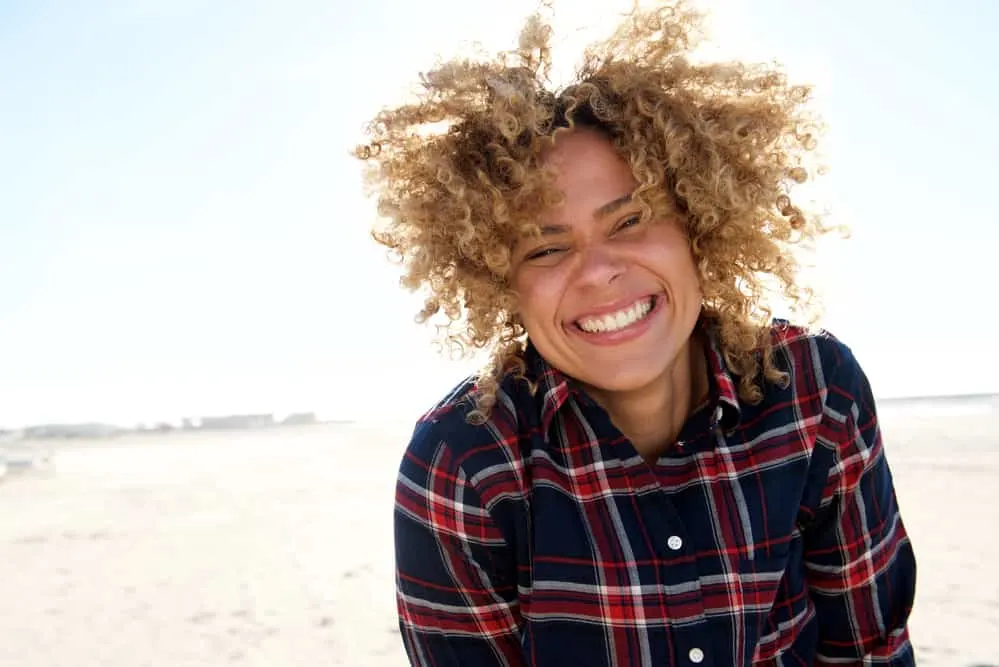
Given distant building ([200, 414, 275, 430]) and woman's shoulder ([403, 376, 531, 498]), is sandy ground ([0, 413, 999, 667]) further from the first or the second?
distant building ([200, 414, 275, 430])

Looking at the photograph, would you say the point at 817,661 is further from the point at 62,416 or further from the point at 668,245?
the point at 62,416

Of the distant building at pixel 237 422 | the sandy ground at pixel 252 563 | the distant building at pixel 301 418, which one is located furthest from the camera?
the distant building at pixel 301 418

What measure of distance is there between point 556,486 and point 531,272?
568 millimetres

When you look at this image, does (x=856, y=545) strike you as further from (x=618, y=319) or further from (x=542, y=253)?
(x=542, y=253)

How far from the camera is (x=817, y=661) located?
2.43 meters

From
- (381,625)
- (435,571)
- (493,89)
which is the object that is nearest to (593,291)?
(493,89)

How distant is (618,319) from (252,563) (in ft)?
15.5

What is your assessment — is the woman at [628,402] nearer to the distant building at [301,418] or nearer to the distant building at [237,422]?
the distant building at [237,422]

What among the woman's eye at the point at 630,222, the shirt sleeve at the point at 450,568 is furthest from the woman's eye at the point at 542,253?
the shirt sleeve at the point at 450,568

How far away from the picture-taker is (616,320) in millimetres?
2186

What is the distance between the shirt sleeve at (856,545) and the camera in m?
2.24

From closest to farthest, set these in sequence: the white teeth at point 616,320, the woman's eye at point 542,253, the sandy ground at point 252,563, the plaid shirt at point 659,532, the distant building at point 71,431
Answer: the plaid shirt at point 659,532
the white teeth at point 616,320
the woman's eye at point 542,253
the sandy ground at point 252,563
the distant building at point 71,431

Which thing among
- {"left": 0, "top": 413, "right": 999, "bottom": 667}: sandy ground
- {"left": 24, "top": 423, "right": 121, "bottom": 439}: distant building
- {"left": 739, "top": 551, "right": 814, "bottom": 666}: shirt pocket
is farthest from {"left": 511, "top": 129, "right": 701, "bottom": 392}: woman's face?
{"left": 24, "top": 423, "right": 121, "bottom": 439}: distant building

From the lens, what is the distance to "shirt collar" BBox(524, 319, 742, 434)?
2.22m
